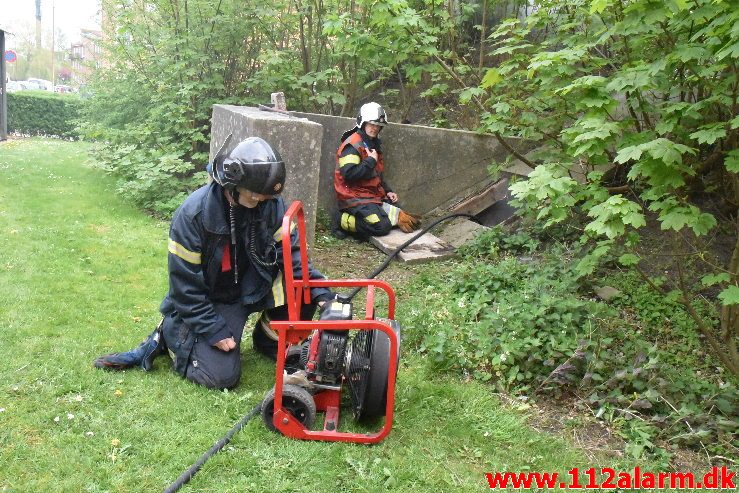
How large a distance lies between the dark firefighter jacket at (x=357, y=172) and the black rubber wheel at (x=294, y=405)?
4.04 metres

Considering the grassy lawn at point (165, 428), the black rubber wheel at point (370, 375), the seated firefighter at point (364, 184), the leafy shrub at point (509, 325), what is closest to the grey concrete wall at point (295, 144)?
the seated firefighter at point (364, 184)

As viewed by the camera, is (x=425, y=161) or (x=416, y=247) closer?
(x=416, y=247)

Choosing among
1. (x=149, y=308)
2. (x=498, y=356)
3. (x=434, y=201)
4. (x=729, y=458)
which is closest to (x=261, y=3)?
(x=434, y=201)

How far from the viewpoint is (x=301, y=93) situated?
9070mm

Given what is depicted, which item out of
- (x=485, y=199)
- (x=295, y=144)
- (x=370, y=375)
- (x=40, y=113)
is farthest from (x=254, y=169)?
(x=40, y=113)

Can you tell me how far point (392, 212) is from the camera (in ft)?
23.7

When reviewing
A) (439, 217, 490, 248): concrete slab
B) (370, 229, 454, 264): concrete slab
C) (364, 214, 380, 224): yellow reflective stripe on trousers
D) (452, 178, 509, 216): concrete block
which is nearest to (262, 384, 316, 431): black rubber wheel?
(370, 229, 454, 264): concrete slab

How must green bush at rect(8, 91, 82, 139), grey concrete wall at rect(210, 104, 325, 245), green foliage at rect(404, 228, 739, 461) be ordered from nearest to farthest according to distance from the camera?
green foliage at rect(404, 228, 739, 461) < grey concrete wall at rect(210, 104, 325, 245) < green bush at rect(8, 91, 82, 139)

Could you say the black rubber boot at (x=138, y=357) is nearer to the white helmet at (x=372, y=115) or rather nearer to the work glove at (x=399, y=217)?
the work glove at (x=399, y=217)

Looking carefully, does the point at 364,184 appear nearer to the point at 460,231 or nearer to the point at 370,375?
the point at 460,231

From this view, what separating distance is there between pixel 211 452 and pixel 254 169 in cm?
147

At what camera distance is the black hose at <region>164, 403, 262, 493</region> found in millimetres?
2736

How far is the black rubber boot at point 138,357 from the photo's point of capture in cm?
377

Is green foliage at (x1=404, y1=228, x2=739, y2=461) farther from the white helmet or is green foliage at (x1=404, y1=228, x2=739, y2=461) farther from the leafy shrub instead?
the white helmet
